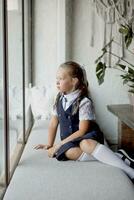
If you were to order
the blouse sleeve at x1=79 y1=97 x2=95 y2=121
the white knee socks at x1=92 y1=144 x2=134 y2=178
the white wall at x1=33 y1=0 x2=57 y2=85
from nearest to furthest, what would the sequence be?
the white knee socks at x1=92 y1=144 x2=134 y2=178
the blouse sleeve at x1=79 y1=97 x2=95 y2=121
the white wall at x1=33 y1=0 x2=57 y2=85

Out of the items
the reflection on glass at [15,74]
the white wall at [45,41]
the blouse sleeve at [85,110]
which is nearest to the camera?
the blouse sleeve at [85,110]

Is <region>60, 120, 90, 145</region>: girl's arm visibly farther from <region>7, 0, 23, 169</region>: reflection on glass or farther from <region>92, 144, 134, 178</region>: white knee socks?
<region>7, 0, 23, 169</region>: reflection on glass

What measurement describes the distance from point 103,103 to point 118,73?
33 cm

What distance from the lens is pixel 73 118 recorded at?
221 centimetres

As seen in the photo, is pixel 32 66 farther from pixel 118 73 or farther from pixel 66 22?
pixel 118 73

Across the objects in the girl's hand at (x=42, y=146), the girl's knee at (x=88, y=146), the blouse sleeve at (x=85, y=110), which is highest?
the blouse sleeve at (x=85, y=110)

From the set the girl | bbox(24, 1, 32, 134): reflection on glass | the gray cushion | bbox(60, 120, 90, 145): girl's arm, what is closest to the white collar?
the girl

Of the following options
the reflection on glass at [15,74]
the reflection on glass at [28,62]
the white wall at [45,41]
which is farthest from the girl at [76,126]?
the white wall at [45,41]

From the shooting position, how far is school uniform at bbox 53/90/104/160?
6.93 ft

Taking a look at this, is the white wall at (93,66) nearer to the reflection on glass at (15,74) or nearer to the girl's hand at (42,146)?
the reflection on glass at (15,74)

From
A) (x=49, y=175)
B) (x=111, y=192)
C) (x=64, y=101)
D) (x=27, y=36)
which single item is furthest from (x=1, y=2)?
(x=27, y=36)

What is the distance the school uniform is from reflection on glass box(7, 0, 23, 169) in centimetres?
41

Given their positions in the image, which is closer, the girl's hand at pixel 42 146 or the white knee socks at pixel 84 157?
the white knee socks at pixel 84 157

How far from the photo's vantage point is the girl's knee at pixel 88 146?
2.08 metres
